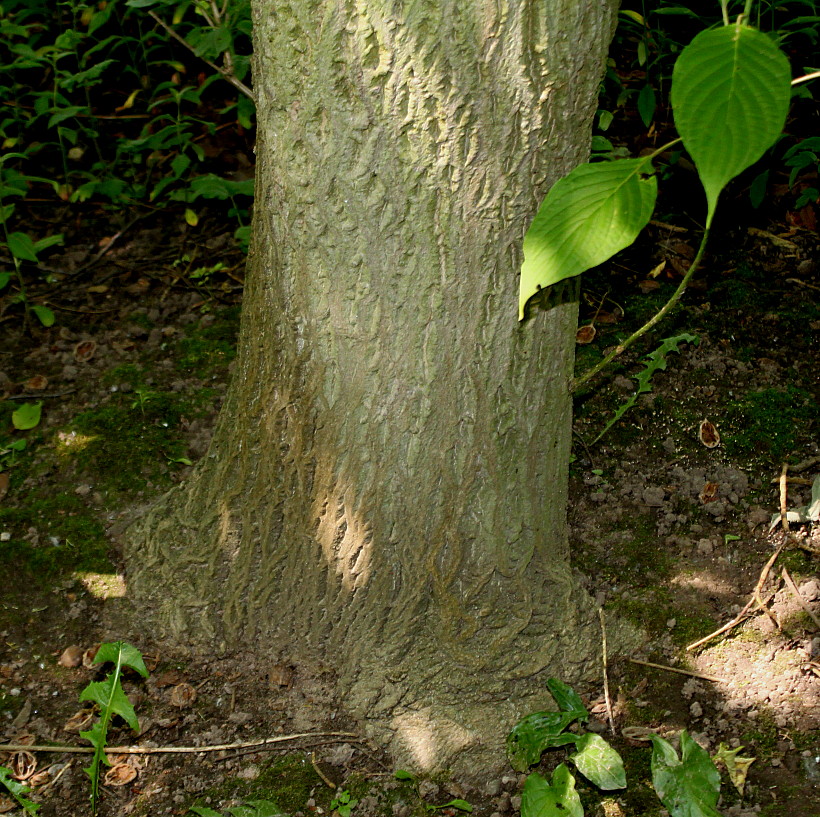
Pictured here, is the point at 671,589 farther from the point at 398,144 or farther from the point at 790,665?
the point at 398,144

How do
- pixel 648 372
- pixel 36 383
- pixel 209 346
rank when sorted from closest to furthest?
1. pixel 648 372
2. pixel 36 383
3. pixel 209 346

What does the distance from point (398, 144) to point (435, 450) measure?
66 centimetres

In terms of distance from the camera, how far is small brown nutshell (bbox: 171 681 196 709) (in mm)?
2141

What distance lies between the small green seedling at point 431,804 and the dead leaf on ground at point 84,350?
196cm

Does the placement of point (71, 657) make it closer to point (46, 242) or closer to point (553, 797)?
point (553, 797)

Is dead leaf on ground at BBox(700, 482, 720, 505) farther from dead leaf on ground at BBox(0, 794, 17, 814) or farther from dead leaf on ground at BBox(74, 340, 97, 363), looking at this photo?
dead leaf on ground at BBox(74, 340, 97, 363)

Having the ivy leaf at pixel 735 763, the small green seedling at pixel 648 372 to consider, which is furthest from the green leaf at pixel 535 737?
the small green seedling at pixel 648 372

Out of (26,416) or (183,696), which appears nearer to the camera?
(183,696)

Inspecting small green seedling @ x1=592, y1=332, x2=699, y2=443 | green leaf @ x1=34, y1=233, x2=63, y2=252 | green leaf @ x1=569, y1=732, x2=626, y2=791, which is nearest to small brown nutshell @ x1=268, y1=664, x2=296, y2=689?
green leaf @ x1=569, y1=732, x2=626, y2=791

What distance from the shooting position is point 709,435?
2.67 metres

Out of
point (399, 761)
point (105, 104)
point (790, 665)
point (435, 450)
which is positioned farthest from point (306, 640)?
point (105, 104)

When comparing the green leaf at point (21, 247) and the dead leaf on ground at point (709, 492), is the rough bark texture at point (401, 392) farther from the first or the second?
the green leaf at point (21, 247)

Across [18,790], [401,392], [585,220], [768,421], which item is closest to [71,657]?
[18,790]

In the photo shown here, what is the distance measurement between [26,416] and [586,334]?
1972 millimetres
